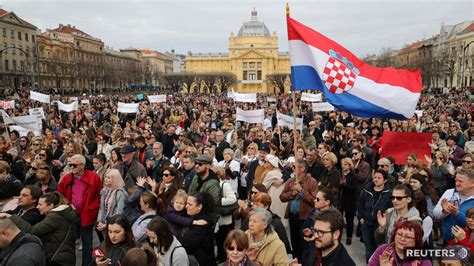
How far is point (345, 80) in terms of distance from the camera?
6.12 meters

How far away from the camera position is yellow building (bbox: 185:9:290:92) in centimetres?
11144

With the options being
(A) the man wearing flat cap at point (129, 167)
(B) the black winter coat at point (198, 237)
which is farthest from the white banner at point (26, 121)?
(B) the black winter coat at point (198, 237)

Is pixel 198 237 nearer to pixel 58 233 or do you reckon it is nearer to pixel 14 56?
pixel 58 233

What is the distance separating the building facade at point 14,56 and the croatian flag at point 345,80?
209 feet

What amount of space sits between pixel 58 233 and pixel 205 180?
1938mm

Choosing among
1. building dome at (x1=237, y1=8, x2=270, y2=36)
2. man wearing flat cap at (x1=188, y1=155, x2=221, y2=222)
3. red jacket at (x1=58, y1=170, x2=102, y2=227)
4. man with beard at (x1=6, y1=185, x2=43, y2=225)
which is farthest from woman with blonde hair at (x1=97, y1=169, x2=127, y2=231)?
building dome at (x1=237, y1=8, x2=270, y2=36)

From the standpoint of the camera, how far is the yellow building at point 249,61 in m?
111

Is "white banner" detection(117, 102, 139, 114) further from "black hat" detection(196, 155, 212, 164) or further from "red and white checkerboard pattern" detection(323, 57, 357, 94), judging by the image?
"red and white checkerboard pattern" detection(323, 57, 357, 94)

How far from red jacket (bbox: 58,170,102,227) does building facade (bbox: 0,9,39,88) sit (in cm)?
6253

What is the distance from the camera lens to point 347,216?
7027mm

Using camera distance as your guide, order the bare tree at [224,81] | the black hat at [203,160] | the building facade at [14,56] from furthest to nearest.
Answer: the bare tree at [224,81]
the building facade at [14,56]
the black hat at [203,160]

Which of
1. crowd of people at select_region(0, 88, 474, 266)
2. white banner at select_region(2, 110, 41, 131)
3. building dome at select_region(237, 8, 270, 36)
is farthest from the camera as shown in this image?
building dome at select_region(237, 8, 270, 36)

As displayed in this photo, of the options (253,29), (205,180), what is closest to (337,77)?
(205,180)

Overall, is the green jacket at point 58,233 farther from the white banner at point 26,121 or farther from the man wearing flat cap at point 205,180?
the white banner at point 26,121
